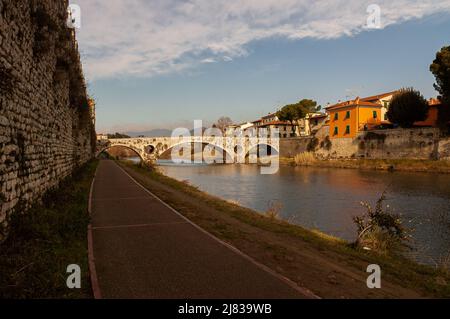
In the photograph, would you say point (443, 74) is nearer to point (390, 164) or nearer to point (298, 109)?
point (390, 164)

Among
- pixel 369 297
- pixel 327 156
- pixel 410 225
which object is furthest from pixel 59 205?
pixel 327 156

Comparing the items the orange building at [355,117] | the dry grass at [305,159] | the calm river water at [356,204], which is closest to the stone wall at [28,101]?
the calm river water at [356,204]

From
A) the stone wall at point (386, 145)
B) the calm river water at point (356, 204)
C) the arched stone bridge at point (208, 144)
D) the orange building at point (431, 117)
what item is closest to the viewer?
the calm river water at point (356, 204)

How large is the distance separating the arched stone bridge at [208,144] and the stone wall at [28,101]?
56.6m

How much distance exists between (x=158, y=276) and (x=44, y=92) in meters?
9.55

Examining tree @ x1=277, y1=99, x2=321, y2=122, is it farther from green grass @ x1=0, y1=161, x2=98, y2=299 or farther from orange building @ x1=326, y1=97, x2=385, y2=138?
green grass @ x1=0, y1=161, x2=98, y2=299

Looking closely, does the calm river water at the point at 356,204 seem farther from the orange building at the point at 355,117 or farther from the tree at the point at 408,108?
the orange building at the point at 355,117

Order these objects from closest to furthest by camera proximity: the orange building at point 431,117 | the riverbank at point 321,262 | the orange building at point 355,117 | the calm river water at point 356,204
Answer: the riverbank at point 321,262 < the calm river water at point 356,204 < the orange building at point 431,117 < the orange building at point 355,117

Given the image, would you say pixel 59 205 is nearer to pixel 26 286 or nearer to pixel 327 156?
pixel 26 286

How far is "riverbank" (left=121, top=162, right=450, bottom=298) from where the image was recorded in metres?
6.80

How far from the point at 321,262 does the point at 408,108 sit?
55.1 m

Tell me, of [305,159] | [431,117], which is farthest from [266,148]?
[431,117]

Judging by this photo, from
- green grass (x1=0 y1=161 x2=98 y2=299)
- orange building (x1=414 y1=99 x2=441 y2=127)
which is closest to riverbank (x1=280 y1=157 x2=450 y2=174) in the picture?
orange building (x1=414 y1=99 x2=441 y2=127)

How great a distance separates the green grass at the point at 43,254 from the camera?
18.6 feet
